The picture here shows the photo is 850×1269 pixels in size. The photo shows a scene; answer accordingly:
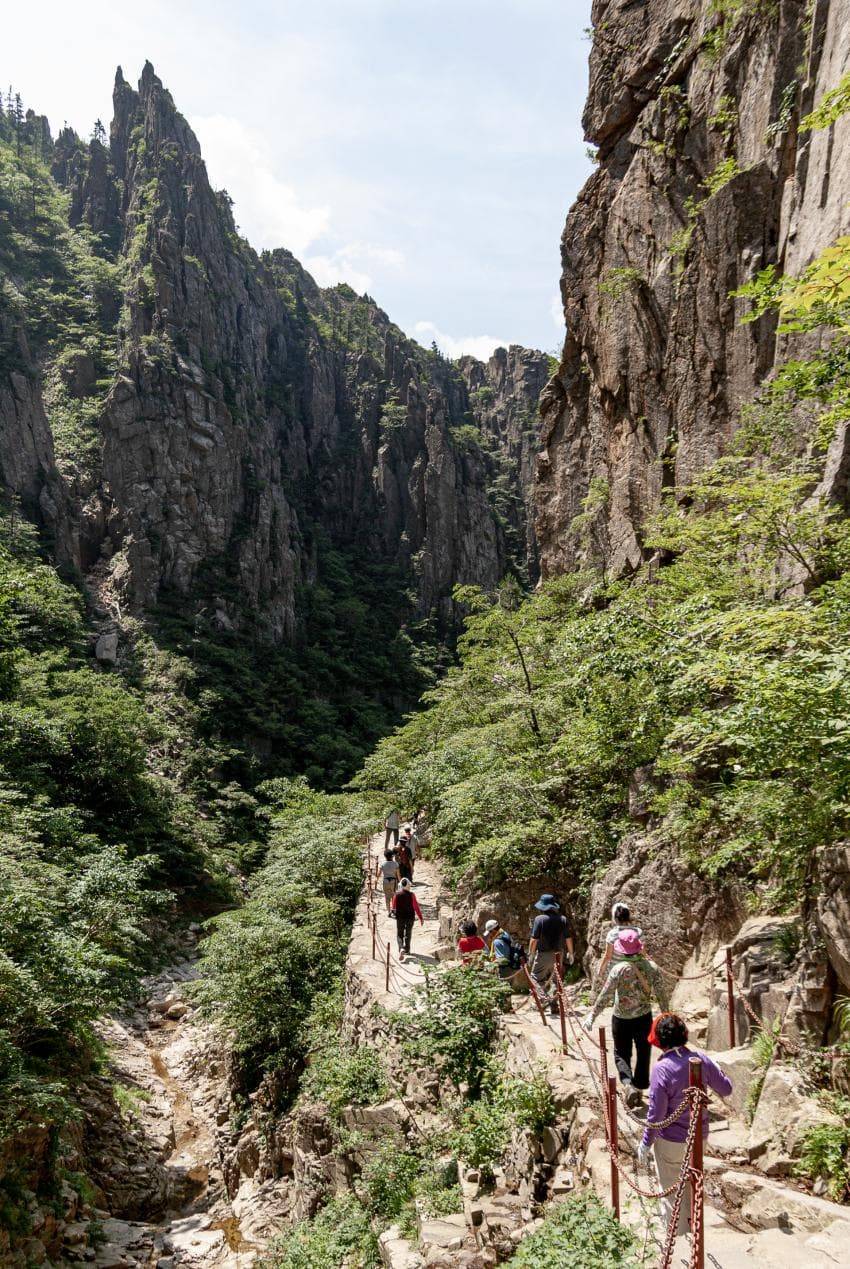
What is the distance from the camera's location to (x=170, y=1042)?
17.1 meters

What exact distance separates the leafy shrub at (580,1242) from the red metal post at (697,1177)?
2.40 feet

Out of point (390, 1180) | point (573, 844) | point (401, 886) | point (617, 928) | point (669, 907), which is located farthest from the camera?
point (401, 886)

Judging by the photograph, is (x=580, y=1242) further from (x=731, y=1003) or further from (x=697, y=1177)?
(x=731, y=1003)

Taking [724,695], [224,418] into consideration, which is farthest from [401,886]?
[224,418]

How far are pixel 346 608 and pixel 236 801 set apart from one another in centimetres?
3146

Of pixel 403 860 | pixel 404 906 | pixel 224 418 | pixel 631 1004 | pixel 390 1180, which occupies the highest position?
pixel 224 418

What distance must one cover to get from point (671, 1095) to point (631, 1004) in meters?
1.48

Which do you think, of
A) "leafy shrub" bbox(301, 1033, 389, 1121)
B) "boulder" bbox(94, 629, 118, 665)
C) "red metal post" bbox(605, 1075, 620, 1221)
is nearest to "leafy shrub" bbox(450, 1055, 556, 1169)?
"red metal post" bbox(605, 1075, 620, 1221)

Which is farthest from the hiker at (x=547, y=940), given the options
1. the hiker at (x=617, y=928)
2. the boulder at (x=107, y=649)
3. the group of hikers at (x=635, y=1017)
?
the boulder at (x=107, y=649)

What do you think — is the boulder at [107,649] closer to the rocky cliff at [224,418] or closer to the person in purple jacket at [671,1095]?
the rocky cliff at [224,418]

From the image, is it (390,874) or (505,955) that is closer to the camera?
(505,955)

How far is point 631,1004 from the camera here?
512 centimetres

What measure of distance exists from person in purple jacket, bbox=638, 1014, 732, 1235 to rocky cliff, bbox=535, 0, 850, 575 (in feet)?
20.0

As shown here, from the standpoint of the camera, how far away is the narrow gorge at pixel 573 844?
5.01 metres
